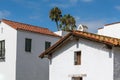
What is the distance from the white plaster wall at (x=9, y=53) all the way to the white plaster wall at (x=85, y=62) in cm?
590

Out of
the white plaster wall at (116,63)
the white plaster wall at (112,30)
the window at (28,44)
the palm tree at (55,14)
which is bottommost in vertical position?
the white plaster wall at (116,63)

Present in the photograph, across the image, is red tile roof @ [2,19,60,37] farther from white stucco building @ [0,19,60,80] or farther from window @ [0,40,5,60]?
window @ [0,40,5,60]

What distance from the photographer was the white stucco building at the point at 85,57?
20.9 m

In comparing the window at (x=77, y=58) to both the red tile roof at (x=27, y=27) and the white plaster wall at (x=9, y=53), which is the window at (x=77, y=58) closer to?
the white plaster wall at (x=9, y=53)

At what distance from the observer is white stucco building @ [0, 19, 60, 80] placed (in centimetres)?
3020

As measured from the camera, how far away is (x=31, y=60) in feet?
103

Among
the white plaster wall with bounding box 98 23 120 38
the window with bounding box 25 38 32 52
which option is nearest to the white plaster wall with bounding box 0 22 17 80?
the window with bounding box 25 38 32 52

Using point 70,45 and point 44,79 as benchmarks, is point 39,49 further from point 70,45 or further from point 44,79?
point 70,45

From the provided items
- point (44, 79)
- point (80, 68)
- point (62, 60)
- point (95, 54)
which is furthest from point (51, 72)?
point (44, 79)

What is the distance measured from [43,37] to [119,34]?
784cm

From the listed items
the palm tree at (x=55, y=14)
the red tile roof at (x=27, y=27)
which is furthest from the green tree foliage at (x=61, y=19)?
the red tile roof at (x=27, y=27)

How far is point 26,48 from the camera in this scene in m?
31.0

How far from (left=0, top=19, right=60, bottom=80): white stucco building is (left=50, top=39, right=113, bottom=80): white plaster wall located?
5623mm

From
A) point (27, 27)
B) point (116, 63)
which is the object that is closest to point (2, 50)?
point (27, 27)
